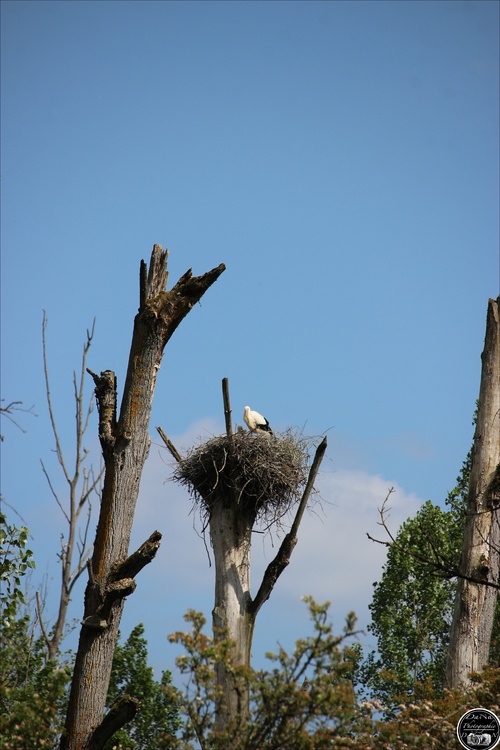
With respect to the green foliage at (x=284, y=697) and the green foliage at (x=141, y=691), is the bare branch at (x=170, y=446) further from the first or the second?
the green foliage at (x=141, y=691)

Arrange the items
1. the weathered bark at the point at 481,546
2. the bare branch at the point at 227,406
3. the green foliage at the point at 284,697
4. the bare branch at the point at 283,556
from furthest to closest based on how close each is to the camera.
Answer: the bare branch at the point at 227,406 < the bare branch at the point at 283,556 < the weathered bark at the point at 481,546 < the green foliage at the point at 284,697

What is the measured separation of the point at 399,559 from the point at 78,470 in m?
7.56

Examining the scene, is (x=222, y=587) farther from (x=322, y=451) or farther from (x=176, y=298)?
(x=176, y=298)

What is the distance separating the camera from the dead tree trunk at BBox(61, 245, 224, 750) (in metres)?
6.48

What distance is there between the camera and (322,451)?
9.06 m

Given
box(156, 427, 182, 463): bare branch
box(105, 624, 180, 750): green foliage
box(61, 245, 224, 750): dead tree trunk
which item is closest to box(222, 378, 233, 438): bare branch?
box(156, 427, 182, 463): bare branch

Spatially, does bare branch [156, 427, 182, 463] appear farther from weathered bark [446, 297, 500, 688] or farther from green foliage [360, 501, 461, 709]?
green foliage [360, 501, 461, 709]

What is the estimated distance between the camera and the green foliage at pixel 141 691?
16484 millimetres

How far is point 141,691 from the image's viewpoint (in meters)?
17.1

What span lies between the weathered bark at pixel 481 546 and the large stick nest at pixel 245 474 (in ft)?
7.19

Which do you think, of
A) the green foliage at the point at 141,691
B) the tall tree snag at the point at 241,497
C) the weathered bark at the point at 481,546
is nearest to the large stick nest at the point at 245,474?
the tall tree snag at the point at 241,497

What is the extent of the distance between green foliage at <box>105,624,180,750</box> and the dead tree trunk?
10043 mm

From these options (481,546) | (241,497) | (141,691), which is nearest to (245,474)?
(241,497)

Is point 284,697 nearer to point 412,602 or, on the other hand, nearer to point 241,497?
point 241,497
